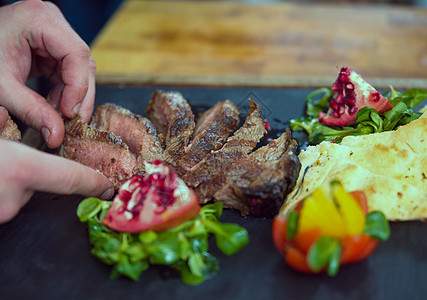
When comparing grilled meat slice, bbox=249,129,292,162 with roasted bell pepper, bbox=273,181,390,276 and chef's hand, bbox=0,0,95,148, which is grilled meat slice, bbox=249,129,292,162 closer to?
roasted bell pepper, bbox=273,181,390,276

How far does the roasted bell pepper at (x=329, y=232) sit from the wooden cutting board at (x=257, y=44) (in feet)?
6.31

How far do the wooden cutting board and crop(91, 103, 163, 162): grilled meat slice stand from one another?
Answer: 0.77 meters

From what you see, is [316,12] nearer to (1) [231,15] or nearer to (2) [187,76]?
(1) [231,15]

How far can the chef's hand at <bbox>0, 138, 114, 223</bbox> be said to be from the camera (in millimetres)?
2139

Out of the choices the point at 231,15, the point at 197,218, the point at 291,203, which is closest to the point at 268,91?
the point at 291,203

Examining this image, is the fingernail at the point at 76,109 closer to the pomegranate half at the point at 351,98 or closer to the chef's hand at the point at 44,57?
the chef's hand at the point at 44,57

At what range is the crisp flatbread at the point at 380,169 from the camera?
2.40 metres

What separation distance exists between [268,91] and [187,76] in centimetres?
74

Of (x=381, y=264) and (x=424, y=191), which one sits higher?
(x=424, y=191)

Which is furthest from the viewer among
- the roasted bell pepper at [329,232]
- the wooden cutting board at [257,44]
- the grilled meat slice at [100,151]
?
the wooden cutting board at [257,44]

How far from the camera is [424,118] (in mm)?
2697

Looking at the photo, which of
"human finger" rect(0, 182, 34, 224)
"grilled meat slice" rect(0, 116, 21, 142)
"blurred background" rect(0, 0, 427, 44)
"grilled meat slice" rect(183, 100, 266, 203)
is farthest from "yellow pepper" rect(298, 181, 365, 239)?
"blurred background" rect(0, 0, 427, 44)

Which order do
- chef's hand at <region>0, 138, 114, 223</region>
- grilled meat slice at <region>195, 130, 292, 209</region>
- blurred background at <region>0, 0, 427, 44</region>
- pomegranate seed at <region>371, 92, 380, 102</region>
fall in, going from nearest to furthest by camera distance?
chef's hand at <region>0, 138, 114, 223</region> < grilled meat slice at <region>195, 130, 292, 209</region> < pomegranate seed at <region>371, 92, 380, 102</region> < blurred background at <region>0, 0, 427, 44</region>

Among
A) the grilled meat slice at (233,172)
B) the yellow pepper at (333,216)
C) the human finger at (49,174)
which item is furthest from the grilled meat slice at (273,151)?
the human finger at (49,174)
